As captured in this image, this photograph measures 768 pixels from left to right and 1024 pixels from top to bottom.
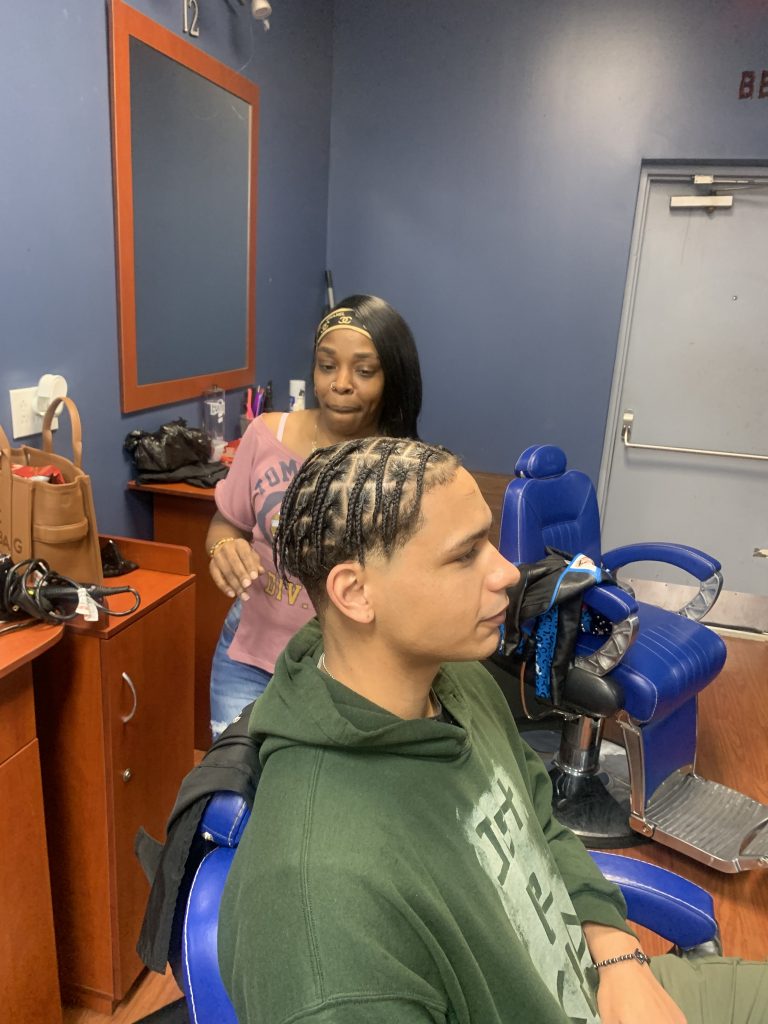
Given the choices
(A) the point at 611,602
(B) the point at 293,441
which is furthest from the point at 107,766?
(A) the point at 611,602

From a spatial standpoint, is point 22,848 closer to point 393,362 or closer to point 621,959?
point 621,959

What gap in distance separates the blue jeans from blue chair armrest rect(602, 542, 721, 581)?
4.91ft

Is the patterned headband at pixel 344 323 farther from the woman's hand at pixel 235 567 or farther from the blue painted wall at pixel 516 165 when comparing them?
the blue painted wall at pixel 516 165

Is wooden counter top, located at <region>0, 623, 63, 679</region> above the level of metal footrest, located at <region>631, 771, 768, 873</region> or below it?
above

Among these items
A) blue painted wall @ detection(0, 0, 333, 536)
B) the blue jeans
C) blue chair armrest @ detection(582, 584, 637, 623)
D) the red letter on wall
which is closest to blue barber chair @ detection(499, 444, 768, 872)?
blue chair armrest @ detection(582, 584, 637, 623)

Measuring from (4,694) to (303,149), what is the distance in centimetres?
271

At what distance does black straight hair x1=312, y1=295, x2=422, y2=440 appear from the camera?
4.60 feet

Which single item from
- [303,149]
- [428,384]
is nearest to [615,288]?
[428,384]

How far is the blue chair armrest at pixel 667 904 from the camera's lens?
1.04 meters

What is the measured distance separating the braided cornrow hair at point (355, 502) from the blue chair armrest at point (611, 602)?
3.92ft

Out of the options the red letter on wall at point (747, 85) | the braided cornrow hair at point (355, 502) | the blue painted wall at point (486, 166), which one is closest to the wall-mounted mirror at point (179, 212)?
the blue painted wall at point (486, 166)

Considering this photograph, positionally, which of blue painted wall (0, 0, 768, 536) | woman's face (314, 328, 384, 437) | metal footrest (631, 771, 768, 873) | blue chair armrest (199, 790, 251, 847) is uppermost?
blue painted wall (0, 0, 768, 536)

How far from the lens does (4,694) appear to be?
1.17 metres

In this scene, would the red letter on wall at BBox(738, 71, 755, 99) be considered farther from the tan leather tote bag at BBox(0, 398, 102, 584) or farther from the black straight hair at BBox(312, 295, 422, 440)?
the tan leather tote bag at BBox(0, 398, 102, 584)
